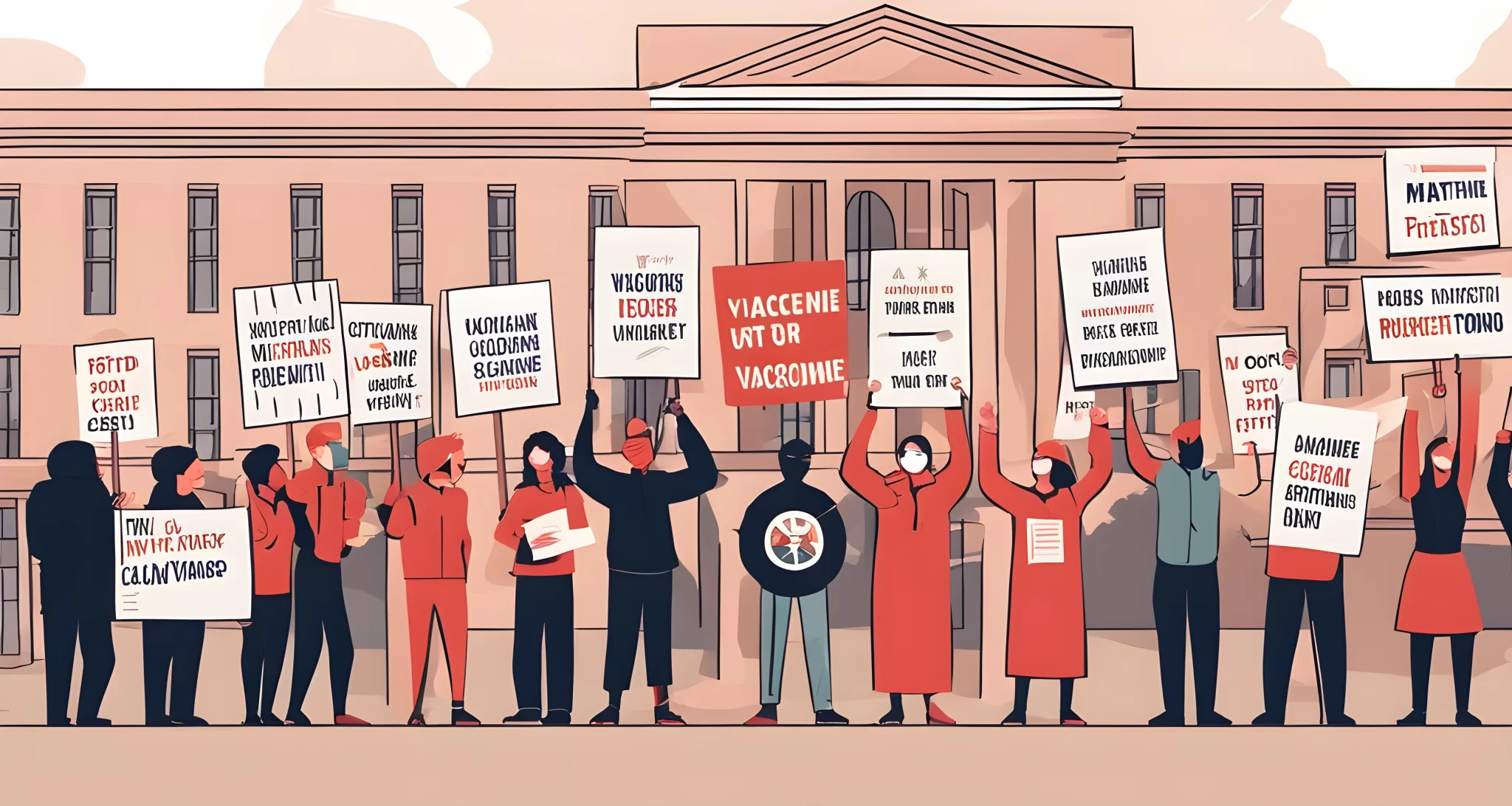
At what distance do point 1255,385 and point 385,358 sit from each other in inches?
225

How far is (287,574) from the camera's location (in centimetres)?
866

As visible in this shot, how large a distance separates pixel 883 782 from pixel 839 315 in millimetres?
2995

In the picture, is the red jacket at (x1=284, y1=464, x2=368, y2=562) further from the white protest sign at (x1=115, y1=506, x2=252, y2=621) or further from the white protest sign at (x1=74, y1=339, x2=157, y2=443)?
the white protest sign at (x1=74, y1=339, x2=157, y2=443)

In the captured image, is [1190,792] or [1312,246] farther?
[1312,246]

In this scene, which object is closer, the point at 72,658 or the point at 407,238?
the point at 72,658

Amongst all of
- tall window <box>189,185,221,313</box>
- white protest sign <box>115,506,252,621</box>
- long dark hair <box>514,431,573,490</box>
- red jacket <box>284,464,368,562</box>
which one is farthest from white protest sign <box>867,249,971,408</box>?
tall window <box>189,185,221,313</box>

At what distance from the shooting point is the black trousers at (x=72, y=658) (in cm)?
870

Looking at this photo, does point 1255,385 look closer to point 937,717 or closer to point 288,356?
point 937,717

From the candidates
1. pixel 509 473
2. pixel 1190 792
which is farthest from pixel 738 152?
pixel 1190 792

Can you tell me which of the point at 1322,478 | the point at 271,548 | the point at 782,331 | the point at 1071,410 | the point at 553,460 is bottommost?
the point at 271,548

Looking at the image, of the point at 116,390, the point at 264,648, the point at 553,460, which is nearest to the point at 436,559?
the point at 553,460

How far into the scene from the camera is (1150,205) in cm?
896

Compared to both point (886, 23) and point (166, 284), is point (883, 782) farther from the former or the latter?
point (166, 284)

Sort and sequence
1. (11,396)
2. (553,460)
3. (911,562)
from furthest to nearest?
(11,396)
(553,460)
(911,562)
